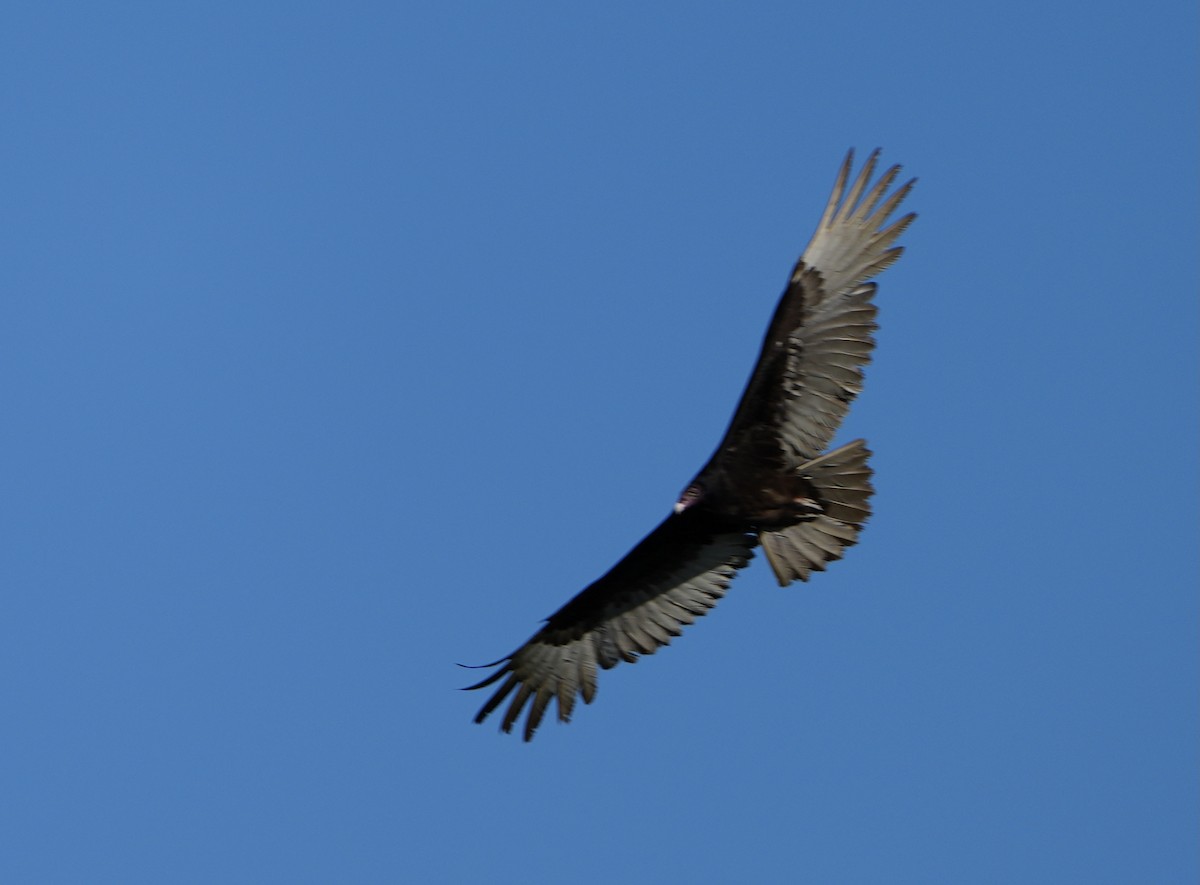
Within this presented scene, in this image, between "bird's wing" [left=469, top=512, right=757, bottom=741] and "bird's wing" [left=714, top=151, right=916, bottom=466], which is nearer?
"bird's wing" [left=714, top=151, right=916, bottom=466]

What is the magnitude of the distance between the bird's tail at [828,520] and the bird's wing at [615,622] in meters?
0.34

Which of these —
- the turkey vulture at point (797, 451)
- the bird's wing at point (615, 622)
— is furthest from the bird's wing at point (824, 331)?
the bird's wing at point (615, 622)

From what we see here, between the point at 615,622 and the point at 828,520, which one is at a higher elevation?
the point at 615,622

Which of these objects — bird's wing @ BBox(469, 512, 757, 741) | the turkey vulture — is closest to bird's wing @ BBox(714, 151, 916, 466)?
the turkey vulture

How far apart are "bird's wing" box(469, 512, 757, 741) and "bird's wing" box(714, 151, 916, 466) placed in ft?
3.36

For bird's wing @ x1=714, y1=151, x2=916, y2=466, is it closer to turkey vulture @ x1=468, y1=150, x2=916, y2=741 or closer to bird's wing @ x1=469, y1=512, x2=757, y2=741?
turkey vulture @ x1=468, y1=150, x2=916, y2=741

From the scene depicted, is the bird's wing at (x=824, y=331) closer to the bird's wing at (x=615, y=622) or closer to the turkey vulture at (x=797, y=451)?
the turkey vulture at (x=797, y=451)

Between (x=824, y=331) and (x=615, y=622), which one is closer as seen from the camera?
(x=824, y=331)

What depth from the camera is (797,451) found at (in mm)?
10969

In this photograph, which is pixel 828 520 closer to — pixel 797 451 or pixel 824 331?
pixel 797 451

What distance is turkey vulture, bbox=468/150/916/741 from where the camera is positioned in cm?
1079

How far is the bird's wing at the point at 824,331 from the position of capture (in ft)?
35.3

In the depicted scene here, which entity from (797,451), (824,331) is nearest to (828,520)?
(797,451)

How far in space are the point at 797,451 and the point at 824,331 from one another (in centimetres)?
70
